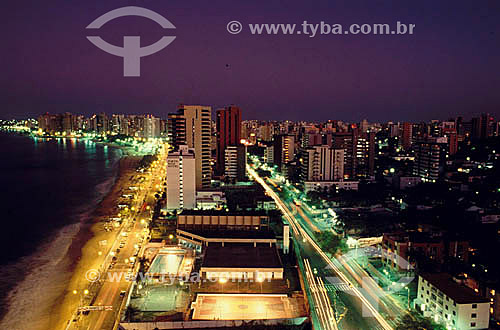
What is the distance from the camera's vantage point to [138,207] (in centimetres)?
1270

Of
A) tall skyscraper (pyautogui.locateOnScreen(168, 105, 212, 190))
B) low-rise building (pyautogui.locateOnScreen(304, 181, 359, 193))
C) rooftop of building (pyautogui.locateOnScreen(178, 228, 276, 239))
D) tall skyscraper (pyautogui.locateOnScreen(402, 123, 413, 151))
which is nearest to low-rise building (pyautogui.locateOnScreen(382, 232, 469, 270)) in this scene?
rooftop of building (pyautogui.locateOnScreen(178, 228, 276, 239))

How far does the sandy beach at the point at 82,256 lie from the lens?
20.2 feet

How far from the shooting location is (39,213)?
12.3 meters

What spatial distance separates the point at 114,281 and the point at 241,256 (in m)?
2.25

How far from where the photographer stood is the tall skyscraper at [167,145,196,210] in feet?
37.9

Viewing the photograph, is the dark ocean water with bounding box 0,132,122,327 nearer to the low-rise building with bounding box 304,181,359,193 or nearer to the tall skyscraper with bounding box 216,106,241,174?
the tall skyscraper with bounding box 216,106,241,174

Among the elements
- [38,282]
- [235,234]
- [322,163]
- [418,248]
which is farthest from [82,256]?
[322,163]

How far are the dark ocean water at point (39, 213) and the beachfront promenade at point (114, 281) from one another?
1047mm

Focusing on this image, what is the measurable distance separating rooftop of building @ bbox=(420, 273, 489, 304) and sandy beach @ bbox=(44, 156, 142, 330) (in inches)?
212

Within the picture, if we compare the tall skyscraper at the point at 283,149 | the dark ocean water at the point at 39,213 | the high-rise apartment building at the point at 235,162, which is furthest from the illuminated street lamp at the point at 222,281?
the tall skyscraper at the point at 283,149

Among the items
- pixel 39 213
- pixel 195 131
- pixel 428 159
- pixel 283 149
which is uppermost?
pixel 195 131

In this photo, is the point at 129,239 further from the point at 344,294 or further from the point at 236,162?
the point at 236,162

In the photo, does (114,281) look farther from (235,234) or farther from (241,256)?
(235,234)

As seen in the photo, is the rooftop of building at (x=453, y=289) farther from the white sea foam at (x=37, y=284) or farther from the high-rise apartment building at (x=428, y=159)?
the high-rise apartment building at (x=428, y=159)
